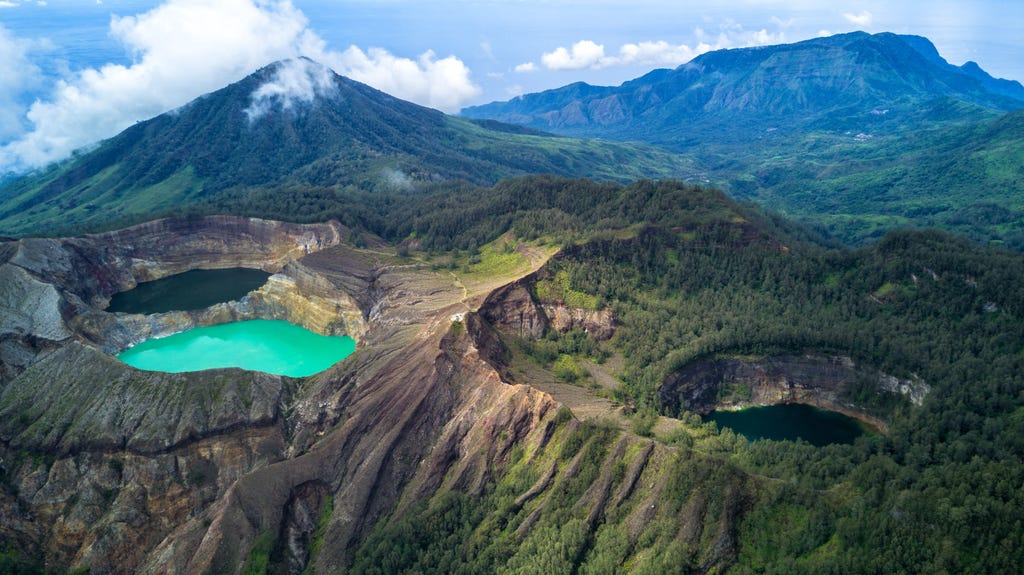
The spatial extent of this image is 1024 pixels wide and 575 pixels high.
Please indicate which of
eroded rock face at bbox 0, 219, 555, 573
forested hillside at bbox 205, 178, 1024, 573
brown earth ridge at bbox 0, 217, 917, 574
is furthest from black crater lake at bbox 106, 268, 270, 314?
forested hillside at bbox 205, 178, 1024, 573

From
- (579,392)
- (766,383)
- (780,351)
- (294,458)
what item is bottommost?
(766,383)

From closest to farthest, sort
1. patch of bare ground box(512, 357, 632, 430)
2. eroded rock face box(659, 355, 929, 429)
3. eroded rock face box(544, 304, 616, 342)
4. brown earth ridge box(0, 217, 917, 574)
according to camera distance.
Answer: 1. brown earth ridge box(0, 217, 917, 574)
2. patch of bare ground box(512, 357, 632, 430)
3. eroded rock face box(659, 355, 929, 429)
4. eroded rock face box(544, 304, 616, 342)

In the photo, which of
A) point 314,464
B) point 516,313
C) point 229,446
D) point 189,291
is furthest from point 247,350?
point 516,313

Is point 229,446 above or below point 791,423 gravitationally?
above

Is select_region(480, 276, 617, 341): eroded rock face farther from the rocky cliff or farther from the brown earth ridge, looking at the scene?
the rocky cliff

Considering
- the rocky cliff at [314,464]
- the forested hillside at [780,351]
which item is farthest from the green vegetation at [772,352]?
the rocky cliff at [314,464]

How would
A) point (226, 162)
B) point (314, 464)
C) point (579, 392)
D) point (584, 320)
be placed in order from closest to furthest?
1. point (314, 464)
2. point (579, 392)
3. point (584, 320)
4. point (226, 162)

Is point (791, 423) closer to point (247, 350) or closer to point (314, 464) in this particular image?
point (314, 464)
